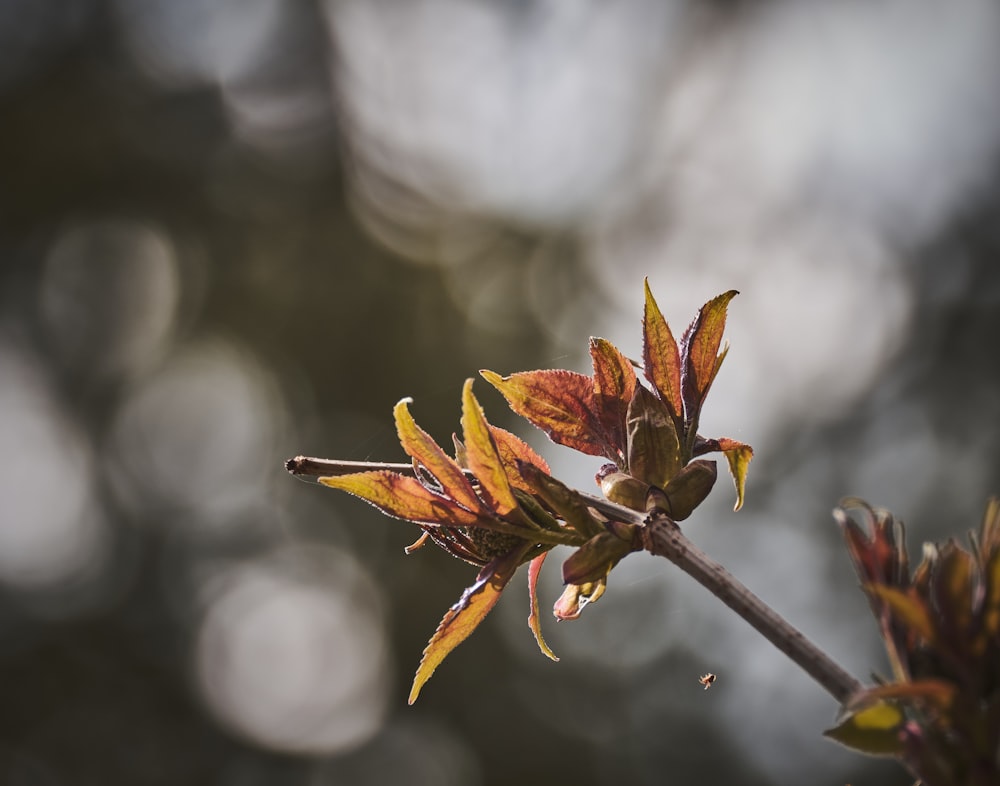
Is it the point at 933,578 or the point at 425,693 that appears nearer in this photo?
the point at 933,578

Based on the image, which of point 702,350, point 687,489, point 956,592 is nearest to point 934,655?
point 956,592

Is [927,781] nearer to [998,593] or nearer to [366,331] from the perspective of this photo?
[998,593]

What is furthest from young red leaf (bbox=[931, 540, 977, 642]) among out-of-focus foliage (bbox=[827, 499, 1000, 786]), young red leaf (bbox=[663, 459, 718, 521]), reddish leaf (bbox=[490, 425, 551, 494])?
reddish leaf (bbox=[490, 425, 551, 494])

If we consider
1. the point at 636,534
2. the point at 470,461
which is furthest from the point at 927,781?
the point at 470,461

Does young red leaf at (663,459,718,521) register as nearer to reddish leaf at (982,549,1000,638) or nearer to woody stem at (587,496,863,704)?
woody stem at (587,496,863,704)

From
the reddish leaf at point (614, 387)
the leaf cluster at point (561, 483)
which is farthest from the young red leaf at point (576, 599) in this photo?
the reddish leaf at point (614, 387)

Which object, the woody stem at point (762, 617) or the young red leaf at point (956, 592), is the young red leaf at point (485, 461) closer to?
the woody stem at point (762, 617)
